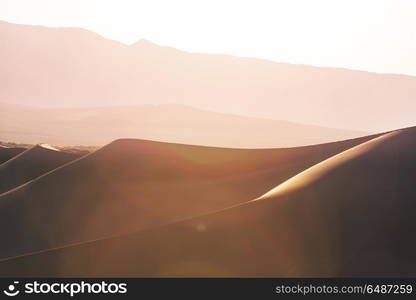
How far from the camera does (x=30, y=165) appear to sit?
1095 inches

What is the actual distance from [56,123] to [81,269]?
477ft

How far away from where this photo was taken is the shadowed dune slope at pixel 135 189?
1852cm

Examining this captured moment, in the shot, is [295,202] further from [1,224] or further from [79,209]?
[1,224]

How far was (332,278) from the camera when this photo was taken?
1004 centimetres

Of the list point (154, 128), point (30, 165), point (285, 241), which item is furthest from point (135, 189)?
point (154, 128)

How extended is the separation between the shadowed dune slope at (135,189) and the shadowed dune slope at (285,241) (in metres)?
5.62

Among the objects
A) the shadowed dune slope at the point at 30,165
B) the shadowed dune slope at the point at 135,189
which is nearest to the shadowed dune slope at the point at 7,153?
the shadowed dune slope at the point at 30,165

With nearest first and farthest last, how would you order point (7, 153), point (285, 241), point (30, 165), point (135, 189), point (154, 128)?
1. point (285, 241)
2. point (135, 189)
3. point (30, 165)
4. point (7, 153)
5. point (154, 128)

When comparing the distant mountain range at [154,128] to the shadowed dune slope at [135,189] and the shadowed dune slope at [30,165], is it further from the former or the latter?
the shadowed dune slope at [135,189]

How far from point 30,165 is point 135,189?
9.16 metres

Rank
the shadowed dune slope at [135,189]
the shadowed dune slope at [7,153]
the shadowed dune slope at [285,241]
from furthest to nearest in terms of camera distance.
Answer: the shadowed dune slope at [7,153] < the shadowed dune slope at [135,189] < the shadowed dune slope at [285,241]

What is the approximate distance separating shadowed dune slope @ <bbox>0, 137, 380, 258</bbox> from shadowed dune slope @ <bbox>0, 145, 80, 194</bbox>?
497cm

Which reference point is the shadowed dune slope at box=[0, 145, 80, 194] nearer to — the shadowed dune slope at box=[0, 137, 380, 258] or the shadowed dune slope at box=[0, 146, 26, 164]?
the shadowed dune slope at box=[0, 137, 380, 258]

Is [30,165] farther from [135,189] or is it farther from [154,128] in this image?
[154,128]
